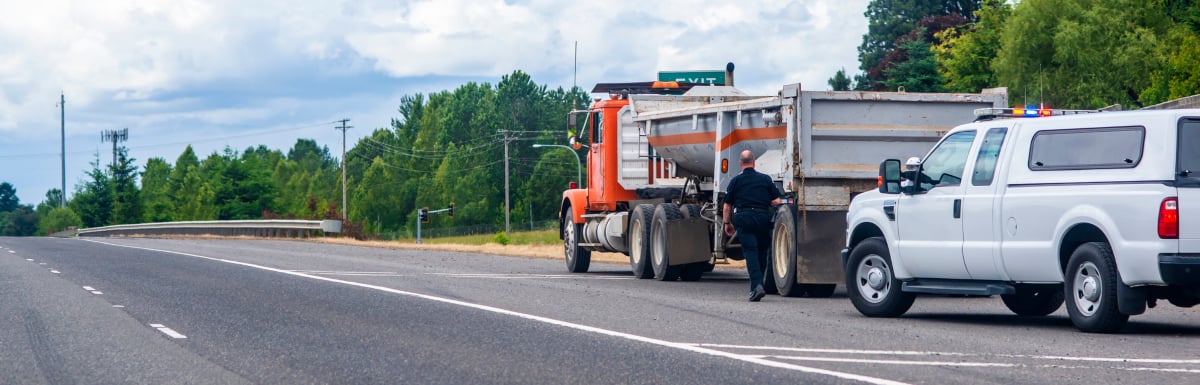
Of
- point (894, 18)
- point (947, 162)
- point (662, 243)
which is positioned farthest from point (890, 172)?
point (894, 18)

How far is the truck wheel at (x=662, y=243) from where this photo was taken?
20234 mm

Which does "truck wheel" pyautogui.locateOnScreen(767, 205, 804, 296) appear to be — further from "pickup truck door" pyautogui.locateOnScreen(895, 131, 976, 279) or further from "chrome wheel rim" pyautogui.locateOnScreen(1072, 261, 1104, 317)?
"chrome wheel rim" pyautogui.locateOnScreen(1072, 261, 1104, 317)

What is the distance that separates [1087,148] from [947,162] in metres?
1.68

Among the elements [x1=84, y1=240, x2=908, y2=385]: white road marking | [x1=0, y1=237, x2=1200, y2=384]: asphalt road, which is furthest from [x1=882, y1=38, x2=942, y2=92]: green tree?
[x1=84, y1=240, x2=908, y2=385]: white road marking

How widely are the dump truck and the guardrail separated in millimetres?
28683

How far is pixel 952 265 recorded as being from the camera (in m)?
12.6

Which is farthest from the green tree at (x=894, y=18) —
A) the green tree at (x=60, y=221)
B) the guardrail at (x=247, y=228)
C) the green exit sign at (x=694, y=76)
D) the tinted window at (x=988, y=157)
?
the green tree at (x=60, y=221)

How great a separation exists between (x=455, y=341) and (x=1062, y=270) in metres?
4.84

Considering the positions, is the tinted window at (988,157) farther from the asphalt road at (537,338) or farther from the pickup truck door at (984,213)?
the asphalt road at (537,338)

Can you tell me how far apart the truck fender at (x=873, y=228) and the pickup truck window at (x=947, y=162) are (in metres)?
0.57

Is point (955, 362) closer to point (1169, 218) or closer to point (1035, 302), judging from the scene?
point (1169, 218)

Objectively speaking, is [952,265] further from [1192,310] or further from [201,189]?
[201,189]

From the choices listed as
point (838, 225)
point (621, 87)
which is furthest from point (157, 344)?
point (621, 87)

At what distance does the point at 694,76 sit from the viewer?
80.5 ft
